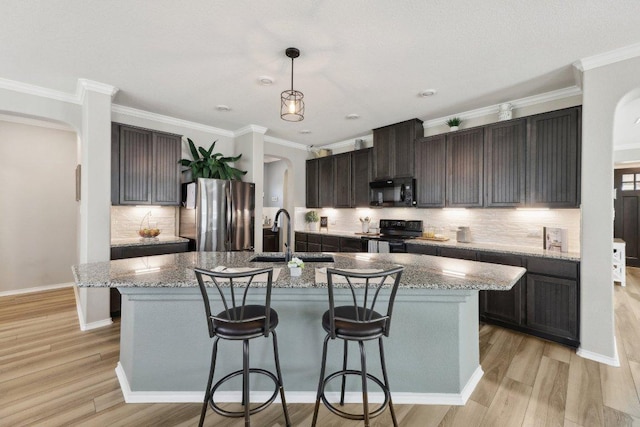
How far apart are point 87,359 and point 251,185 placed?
291 centimetres

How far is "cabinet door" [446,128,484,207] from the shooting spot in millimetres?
3900

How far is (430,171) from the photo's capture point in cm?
441

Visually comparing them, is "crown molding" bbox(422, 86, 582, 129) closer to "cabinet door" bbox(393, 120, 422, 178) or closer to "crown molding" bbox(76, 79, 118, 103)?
"cabinet door" bbox(393, 120, 422, 178)

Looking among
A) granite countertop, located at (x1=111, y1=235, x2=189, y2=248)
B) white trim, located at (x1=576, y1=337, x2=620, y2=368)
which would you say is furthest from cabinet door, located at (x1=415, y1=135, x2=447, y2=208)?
granite countertop, located at (x1=111, y1=235, x2=189, y2=248)

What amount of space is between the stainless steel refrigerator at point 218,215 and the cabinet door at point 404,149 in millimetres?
2397

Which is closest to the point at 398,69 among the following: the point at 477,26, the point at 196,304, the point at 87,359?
the point at 477,26

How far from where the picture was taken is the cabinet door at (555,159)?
10.2 ft

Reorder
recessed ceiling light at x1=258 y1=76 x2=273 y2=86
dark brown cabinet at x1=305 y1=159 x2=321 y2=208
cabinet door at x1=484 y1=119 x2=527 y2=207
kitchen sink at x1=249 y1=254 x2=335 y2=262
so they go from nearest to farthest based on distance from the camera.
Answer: kitchen sink at x1=249 y1=254 x2=335 y2=262 → recessed ceiling light at x1=258 y1=76 x2=273 y2=86 → cabinet door at x1=484 y1=119 x2=527 y2=207 → dark brown cabinet at x1=305 y1=159 x2=321 y2=208

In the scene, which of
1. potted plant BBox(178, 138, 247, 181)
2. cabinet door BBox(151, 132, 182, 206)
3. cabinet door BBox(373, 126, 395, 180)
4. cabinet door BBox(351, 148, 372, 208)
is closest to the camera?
cabinet door BBox(151, 132, 182, 206)

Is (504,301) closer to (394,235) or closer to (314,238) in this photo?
(394,235)

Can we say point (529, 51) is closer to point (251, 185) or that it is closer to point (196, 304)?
point (196, 304)

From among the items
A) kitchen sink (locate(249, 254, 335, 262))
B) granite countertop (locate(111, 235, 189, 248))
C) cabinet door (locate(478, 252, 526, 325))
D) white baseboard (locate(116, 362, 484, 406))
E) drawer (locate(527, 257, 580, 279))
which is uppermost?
granite countertop (locate(111, 235, 189, 248))

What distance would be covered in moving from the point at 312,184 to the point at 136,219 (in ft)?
10.7

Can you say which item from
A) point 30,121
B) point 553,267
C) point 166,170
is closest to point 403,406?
point 553,267
